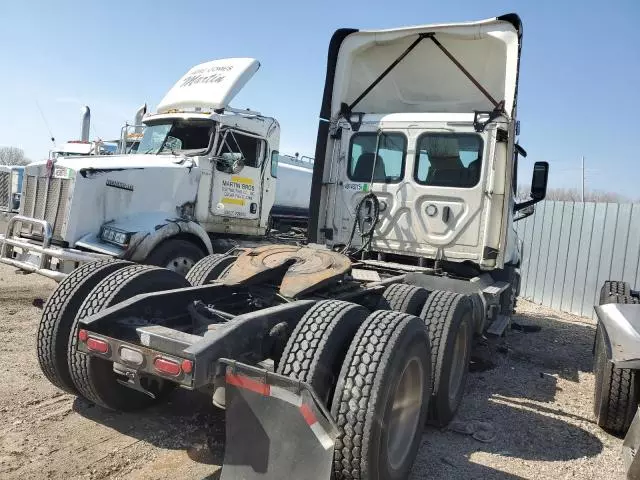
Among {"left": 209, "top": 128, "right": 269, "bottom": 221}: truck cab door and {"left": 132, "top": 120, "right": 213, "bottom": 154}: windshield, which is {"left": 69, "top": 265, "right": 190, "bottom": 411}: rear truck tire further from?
{"left": 132, "top": 120, "right": 213, "bottom": 154}: windshield

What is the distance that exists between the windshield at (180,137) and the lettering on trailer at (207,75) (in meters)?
0.84

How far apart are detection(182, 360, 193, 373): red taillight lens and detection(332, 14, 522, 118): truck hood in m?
4.76

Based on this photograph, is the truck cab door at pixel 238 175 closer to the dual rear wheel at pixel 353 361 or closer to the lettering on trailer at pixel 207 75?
the lettering on trailer at pixel 207 75

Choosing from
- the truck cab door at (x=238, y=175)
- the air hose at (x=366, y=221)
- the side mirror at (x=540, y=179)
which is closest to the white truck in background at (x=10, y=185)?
the truck cab door at (x=238, y=175)

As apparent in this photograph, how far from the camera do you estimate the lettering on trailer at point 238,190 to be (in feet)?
27.4

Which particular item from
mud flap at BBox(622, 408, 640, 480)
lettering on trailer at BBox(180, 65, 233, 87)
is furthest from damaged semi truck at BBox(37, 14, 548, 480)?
lettering on trailer at BBox(180, 65, 233, 87)

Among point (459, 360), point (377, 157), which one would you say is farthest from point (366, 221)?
point (459, 360)

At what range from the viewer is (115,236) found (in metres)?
6.65

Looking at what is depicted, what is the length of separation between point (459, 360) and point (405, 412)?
1524 mm

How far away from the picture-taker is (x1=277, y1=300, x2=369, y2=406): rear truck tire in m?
2.94

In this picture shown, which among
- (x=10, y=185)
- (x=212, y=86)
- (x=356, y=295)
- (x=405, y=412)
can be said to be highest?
(x=212, y=86)

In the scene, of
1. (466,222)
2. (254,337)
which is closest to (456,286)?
(466,222)

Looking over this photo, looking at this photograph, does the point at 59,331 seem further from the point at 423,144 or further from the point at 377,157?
the point at 423,144

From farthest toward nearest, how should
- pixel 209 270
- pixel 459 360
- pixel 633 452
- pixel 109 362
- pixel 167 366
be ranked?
pixel 209 270 → pixel 459 360 → pixel 109 362 → pixel 633 452 → pixel 167 366
